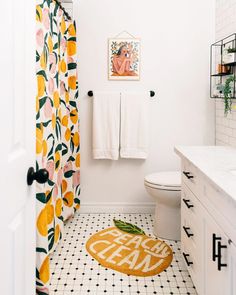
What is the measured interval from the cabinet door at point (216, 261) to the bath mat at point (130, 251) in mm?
729

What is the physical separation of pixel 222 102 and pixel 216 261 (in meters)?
1.94

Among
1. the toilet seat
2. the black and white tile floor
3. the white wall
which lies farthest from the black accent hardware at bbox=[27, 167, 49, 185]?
the white wall

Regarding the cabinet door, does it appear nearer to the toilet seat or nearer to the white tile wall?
the toilet seat

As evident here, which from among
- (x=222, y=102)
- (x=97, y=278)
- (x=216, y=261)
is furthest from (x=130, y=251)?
(x=222, y=102)

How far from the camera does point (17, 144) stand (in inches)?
42.7

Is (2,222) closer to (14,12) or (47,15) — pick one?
(14,12)

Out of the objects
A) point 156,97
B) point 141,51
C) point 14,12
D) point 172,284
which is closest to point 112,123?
point 156,97

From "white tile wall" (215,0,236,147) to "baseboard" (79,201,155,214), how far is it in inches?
37.0

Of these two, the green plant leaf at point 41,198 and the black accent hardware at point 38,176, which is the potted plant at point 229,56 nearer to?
the green plant leaf at point 41,198

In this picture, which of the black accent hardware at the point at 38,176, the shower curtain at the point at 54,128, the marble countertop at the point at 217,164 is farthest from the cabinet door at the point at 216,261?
the shower curtain at the point at 54,128

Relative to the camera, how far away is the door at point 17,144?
949mm

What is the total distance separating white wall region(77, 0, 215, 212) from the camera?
3.20 metres

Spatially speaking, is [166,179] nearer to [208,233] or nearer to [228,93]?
[228,93]

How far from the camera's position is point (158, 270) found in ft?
7.36
